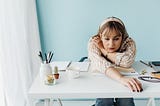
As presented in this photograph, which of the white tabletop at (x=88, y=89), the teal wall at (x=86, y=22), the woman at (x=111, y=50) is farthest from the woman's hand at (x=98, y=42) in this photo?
the teal wall at (x=86, y=22)

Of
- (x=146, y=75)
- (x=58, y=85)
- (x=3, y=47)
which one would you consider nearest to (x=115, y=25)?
(x=146, y=75)

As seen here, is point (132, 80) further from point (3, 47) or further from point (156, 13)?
point (156, 13)

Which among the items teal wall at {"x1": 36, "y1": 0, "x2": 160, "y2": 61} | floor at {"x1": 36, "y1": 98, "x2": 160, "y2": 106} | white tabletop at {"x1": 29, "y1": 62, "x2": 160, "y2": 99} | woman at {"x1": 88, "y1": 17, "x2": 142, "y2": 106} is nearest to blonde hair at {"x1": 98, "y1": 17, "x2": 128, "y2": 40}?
woman at {"x1": 88, "y1": 17, "x2": 142, "y2": 106}

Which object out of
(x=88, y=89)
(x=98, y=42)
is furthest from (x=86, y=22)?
(x=88, y=89)

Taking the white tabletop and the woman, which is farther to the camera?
the woman

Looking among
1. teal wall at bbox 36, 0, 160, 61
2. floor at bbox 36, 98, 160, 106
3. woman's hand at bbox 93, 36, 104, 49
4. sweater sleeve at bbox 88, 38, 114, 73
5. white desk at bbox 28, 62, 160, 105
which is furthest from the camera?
floor at bbox 36, 98, 160, 106

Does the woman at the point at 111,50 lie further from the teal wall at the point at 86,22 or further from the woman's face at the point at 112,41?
the teal wall at the point at 86,22

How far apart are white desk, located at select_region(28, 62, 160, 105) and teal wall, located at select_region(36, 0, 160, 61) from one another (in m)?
1.03

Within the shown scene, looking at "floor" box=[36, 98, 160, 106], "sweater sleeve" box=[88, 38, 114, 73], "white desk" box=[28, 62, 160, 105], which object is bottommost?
"floor" box=[36, 98, 160, 106]

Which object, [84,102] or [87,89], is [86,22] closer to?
[84,102]

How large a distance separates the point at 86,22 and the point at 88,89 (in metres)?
1.19

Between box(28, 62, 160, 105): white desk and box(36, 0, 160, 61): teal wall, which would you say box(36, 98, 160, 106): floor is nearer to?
box(36, 0, 160, 61): teal wall

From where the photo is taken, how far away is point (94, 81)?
161 cm

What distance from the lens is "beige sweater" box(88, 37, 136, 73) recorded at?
1.74 meters
